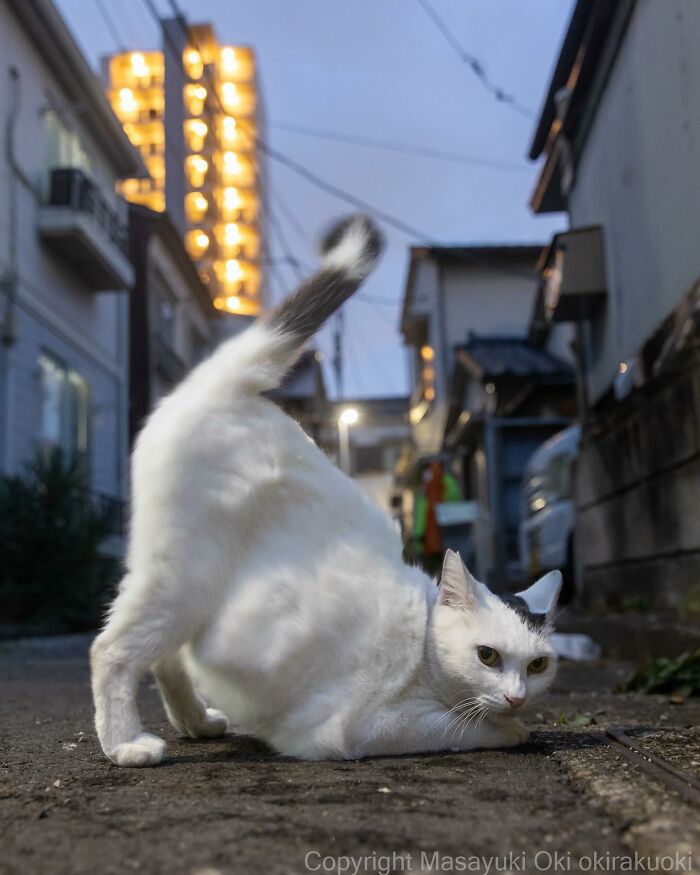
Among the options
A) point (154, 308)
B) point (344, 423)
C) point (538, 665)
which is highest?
point (154, 308)

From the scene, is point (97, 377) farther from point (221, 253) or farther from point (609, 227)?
point (609, 227)

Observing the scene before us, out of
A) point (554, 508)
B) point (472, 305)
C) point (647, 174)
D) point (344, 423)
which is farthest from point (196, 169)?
point (344, 423)

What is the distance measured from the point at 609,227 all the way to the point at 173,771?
6.92 metres

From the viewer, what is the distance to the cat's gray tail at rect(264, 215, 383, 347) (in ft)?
8.75

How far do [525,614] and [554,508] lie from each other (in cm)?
840

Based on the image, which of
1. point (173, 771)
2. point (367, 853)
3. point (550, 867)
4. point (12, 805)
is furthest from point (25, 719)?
point (550, 867)

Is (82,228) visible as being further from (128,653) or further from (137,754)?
(137,754)

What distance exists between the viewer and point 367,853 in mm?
1546

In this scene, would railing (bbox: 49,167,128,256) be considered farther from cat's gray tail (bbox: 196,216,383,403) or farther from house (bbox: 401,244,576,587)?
cat's gray tail (bbox: 196,216,383,403)

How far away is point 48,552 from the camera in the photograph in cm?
1015

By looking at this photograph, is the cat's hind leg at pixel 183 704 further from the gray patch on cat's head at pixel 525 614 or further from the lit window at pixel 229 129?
the lit window at pixel 229 129

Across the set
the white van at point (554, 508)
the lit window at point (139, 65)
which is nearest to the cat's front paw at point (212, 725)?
the white van at point (554, 508)

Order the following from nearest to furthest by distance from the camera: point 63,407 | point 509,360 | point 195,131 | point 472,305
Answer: point 195,131, point 63,407, point 509,360, point 472,305

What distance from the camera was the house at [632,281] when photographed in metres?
5.48
